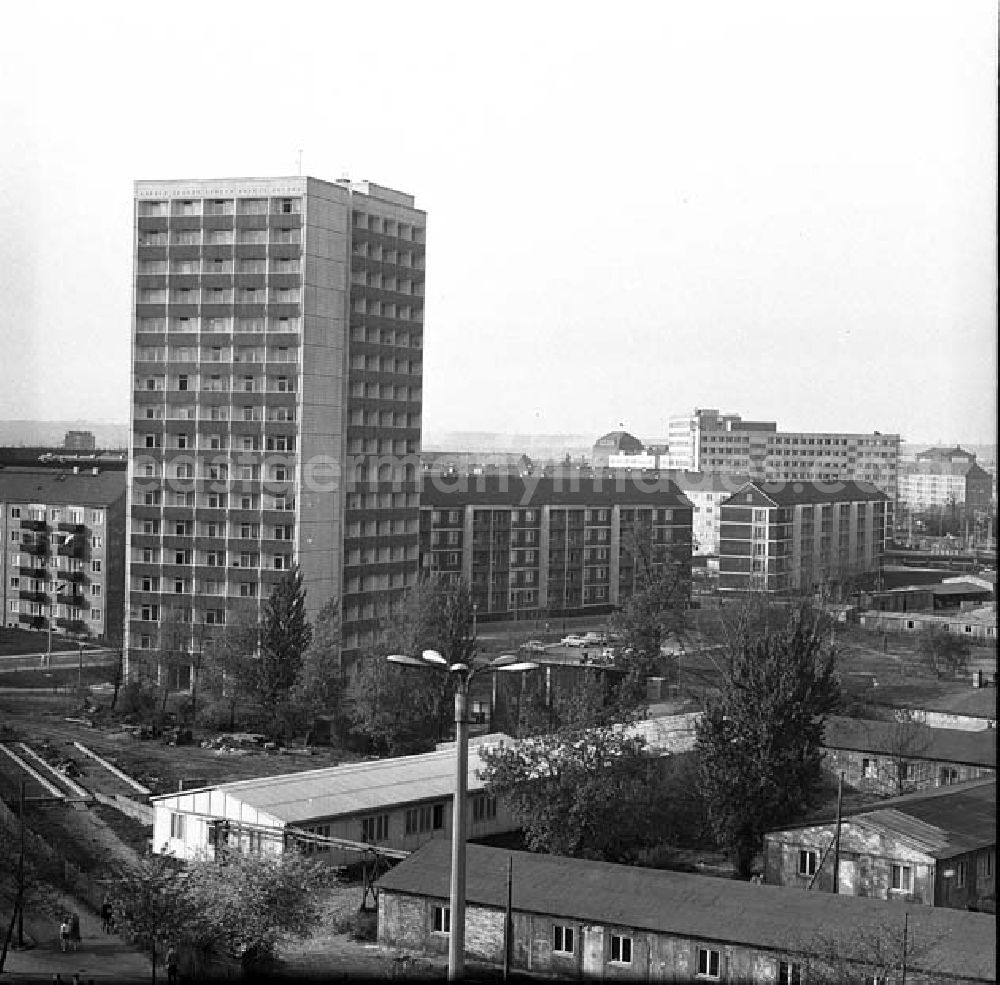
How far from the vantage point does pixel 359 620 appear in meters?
9.89

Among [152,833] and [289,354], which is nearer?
[152,833]

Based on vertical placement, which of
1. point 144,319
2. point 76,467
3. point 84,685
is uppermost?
point 144,319

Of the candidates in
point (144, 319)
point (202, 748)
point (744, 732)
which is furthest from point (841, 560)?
point (744, 732)

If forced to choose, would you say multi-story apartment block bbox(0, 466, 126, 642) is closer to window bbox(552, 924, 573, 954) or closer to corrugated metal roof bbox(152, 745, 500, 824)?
corrugated metal roof bbox(152, 745, 500, 824)

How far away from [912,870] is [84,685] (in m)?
5.94

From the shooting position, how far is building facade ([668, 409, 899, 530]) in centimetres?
2773

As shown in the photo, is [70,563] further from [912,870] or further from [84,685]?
[912,870]

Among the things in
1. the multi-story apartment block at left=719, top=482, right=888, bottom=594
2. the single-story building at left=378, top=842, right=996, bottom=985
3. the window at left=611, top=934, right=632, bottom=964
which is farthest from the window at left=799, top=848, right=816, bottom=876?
the multi-story apartment block at left=719, top=482, right=888, bottom=594

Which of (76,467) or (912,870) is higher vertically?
(76,467)

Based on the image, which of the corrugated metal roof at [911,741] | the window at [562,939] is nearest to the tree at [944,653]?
the corrugated metal roof at [911,741]

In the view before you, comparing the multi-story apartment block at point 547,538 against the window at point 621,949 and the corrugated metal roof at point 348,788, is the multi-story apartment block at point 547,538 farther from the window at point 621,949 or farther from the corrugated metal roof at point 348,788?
the window at point 621,949

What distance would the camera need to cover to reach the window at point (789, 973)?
3.74 metres

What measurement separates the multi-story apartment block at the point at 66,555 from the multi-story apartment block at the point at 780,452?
17843mm

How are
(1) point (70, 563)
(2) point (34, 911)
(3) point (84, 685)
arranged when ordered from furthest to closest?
(1) point (70, 563) → (3) point (84, 685) → (2) point (34, 911)
